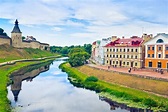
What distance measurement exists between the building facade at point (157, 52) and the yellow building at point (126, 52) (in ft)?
6.54

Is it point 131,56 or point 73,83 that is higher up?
point 131,56

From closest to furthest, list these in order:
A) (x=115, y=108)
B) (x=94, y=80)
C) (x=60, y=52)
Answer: (x=115, y=108) → (x=94, y=80) → (x=60, y=52)

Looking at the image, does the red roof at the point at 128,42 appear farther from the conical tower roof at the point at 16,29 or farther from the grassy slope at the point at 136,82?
the conical tower roof at the point at 16,29

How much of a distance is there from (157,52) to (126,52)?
8204 mm

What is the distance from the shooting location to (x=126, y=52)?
5406 centimetres

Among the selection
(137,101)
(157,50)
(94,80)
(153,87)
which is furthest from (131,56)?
(137,101)

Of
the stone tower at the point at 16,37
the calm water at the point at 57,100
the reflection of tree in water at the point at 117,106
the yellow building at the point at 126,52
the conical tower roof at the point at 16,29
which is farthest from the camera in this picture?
the conical tower roof at the point at 16,29

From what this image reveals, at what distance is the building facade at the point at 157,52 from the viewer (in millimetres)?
46219

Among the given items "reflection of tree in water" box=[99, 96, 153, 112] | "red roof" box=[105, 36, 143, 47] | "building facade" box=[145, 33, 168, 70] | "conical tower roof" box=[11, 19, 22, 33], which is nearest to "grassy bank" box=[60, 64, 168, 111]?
"reflection of tree in water" box=[99, 96, 153, 112]

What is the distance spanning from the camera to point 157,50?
47.5 m

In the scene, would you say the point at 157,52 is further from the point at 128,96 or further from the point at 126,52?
the point at 128,96

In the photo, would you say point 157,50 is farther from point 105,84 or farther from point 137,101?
point 137,101

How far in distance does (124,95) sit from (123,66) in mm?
24321

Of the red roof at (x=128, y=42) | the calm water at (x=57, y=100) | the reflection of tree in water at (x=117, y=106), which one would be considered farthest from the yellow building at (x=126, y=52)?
the reflection of tree in water at (x=117, y=106)
